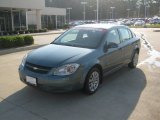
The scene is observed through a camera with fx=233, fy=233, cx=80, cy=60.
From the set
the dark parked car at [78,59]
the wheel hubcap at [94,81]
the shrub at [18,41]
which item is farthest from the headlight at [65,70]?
the shrub at [18,41]

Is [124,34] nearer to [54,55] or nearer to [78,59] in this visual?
[78,59]

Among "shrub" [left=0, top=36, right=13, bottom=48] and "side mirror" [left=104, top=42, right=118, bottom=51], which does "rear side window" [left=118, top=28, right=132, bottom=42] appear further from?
"shrub" [left=0, top=36, right=13, bottom=48]

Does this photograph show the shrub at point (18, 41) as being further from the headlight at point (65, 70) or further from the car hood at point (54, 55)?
the headlight at point (65, 70)

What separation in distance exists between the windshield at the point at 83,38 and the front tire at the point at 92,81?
663 millimetres

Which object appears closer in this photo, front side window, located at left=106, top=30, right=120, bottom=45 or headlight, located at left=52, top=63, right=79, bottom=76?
headlight, located at left=52, top=63, right=79, bottom=76

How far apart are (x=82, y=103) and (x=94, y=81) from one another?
29.1 inches

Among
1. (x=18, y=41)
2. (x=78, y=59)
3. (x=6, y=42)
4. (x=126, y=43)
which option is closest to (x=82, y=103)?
(x=78, y=59)

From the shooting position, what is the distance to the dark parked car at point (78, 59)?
4.82 meters

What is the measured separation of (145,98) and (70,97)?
1724mm

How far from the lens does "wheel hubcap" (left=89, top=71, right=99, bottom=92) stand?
5.41 meters

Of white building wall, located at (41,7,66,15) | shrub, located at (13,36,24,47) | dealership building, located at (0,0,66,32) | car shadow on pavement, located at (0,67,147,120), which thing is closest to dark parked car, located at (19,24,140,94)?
car shadow on pavement, located at (0,67,147,120)

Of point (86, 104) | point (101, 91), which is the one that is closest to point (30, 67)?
point (86, 104)

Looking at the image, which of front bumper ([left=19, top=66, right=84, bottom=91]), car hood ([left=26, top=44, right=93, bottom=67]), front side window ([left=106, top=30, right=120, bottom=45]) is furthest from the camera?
front side window ([left=106, top=30, right=120, bottom=45])

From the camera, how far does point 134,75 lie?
23.6ft
